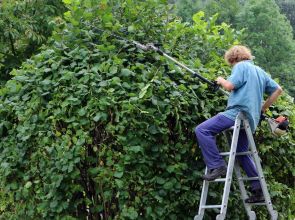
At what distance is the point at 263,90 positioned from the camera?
612cm

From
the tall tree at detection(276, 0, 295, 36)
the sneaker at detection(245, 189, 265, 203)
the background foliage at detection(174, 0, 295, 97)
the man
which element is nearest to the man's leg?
the man

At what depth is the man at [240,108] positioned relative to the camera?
5.61 m

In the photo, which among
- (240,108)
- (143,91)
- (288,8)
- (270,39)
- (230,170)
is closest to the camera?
(143,91)

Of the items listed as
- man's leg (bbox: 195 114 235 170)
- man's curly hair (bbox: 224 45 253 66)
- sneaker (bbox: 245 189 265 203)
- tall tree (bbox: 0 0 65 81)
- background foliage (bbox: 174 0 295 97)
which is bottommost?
background foliage (bbox: 174 0 295 97)

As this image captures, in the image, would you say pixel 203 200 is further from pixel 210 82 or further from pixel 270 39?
pixel 270 39

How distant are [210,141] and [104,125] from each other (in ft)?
3.47

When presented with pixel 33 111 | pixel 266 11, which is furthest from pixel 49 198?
pixel 266 11

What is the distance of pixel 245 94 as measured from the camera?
5797 millimetres

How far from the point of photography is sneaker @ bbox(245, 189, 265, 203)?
6035 millimetres

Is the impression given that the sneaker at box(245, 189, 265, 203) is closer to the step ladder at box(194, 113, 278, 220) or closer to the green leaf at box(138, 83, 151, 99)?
the step ladder at box(194, 113, 278, 220)

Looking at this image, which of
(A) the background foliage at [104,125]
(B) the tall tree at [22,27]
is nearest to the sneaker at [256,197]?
(A) the background foliage at [104,125]

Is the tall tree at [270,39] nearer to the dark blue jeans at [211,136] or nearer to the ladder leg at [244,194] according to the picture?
the ladder leg at [244,194]

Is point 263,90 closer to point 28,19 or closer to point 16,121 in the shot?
point 16,121

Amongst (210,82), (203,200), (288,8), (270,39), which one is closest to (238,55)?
(210,82)
